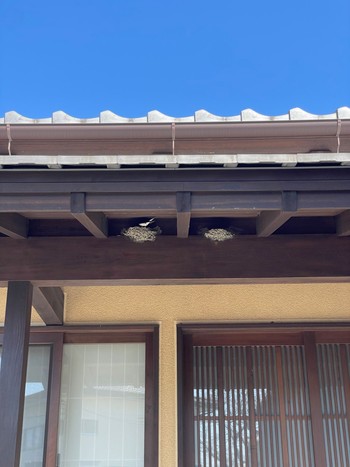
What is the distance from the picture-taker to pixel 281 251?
148 inches

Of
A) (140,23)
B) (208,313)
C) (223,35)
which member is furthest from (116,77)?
(208,313)

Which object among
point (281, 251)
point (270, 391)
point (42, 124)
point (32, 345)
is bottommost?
point (270, 391)

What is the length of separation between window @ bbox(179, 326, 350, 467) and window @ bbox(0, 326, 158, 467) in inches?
15.6

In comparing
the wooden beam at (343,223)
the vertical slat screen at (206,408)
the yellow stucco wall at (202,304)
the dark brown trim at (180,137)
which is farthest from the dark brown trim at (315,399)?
the dark brown trim at (180,137)

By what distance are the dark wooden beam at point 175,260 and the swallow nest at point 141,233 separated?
49mm

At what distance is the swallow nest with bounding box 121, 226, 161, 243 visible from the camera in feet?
12.2

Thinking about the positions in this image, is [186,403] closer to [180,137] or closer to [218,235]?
[218,235]

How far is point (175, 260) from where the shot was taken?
375cm

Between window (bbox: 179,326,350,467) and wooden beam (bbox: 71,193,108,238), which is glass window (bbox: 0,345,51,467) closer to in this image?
window (bbox: 179,326,350,467)

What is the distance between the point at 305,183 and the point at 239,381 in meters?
2.85

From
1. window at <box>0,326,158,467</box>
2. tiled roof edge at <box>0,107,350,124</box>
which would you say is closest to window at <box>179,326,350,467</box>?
window at <box>0,326,158,467</box>

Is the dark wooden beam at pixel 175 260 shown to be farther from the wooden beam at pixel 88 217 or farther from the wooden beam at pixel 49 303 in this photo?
the wooden beam at pixel 49 303

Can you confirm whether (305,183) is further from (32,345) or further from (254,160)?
(32,345)

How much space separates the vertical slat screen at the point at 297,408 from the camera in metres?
4.93
